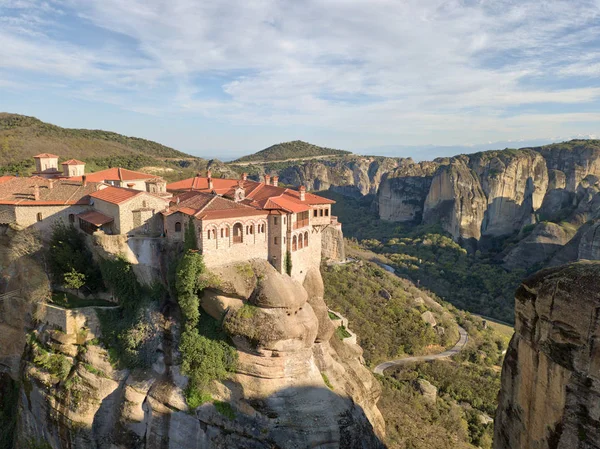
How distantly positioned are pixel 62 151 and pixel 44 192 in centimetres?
4785

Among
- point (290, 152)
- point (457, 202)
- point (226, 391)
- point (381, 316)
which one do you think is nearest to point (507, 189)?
point (457, 202)

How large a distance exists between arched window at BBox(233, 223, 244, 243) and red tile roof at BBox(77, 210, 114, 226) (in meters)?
7.66

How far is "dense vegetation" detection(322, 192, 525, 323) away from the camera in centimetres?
5884

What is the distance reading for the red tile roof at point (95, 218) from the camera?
25.2 m

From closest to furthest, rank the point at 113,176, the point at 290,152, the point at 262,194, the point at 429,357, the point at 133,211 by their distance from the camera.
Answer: the point at 133,211 < the point at 262,194 < the point at 113,176 < the point at 429,357 < the point at 290,152

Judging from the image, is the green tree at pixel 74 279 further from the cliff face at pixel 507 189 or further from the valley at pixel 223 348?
the cliff face at pixel 507 189

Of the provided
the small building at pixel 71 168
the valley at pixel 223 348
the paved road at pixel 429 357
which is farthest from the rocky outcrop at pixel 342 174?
the valley at pixel 223 348

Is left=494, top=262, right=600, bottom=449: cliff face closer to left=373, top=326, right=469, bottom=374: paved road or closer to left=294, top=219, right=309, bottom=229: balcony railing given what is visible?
left=294, top=219, right=309, bottom=229: balcony railing

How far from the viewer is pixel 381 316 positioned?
139 feet

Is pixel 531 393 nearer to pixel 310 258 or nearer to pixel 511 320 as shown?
pixel 310 258

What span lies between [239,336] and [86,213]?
13150mm

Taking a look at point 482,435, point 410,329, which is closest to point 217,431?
point 482,435

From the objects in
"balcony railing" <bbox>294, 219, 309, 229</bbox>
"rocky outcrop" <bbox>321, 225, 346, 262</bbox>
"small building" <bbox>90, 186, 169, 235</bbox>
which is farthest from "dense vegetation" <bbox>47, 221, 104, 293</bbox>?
"rocky outcrop" <bbox>321, 225, 346, 262</bbox>

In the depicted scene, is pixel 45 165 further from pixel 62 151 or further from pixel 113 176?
pixel 62 151
